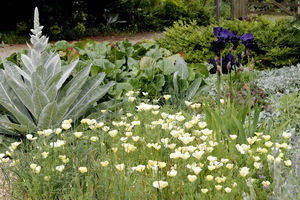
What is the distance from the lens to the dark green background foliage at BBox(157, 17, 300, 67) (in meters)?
5.70

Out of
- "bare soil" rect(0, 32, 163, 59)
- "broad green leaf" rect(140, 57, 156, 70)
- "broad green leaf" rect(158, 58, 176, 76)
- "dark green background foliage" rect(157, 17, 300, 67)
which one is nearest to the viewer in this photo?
Result: "broad green leaf" rect(158, 58, 176, 76)

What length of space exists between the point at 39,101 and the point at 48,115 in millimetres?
175

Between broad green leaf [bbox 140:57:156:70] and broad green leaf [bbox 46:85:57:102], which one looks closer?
broad green leaf [bbox 46:85:57:102]

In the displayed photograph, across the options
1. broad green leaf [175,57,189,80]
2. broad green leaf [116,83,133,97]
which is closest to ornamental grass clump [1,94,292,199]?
broad green leaf [116,83,133,97]

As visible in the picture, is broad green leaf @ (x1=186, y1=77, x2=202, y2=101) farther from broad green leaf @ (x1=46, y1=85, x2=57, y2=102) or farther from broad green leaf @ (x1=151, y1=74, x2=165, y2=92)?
broad green leaf @ (x1=46, y1=85, x2=57, y2=102)

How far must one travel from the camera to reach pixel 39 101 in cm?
303

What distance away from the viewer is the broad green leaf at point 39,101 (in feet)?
9.68

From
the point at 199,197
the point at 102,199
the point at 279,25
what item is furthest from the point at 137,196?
the point at 279,25

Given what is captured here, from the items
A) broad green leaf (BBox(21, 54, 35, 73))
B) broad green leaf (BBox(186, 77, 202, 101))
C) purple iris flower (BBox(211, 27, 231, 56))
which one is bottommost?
broad green leaf (BBox(186, 77, 202, 101))

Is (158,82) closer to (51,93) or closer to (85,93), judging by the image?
(85,93)

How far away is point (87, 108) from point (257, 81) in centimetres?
238

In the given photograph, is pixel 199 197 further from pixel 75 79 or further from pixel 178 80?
pixel 178 80

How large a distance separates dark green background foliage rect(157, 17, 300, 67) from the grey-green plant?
10.0 ft

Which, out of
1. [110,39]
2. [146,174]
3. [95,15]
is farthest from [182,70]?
[95,15]
